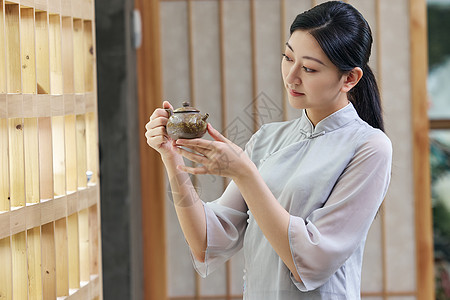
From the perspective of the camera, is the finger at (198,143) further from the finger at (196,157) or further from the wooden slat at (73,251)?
the wooden slat at (73,251)

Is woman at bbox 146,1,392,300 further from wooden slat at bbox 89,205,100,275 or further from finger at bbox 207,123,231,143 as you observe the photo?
wooden slat at bbox 89,205,100,275

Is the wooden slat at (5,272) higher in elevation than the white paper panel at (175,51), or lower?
lower

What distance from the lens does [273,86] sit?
2936 mm

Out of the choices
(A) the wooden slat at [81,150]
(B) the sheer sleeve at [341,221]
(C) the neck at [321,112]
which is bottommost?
(B) the sheer sleeve at [341,221]

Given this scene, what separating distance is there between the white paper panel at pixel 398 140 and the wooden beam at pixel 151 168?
1.04m

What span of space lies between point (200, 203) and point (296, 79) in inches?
15.0

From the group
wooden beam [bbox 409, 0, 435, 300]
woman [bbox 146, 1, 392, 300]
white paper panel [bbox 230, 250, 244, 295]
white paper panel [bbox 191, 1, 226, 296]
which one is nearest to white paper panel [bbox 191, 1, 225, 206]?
white paper panel [bbox 191, 1, 226, 296]

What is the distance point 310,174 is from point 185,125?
1.03ft

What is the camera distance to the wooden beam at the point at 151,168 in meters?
2.91

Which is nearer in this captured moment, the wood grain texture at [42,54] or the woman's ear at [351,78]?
the woman's ear at [351,78]

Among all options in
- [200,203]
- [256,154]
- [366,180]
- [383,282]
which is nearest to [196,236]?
[200,203]

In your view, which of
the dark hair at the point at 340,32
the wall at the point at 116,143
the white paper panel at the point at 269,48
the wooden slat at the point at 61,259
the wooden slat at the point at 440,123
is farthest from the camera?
the wooden slat at the point at 440,123

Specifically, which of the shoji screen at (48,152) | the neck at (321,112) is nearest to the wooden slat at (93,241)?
the shoji screen at (48,152)

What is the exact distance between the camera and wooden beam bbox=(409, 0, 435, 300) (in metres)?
2.87
